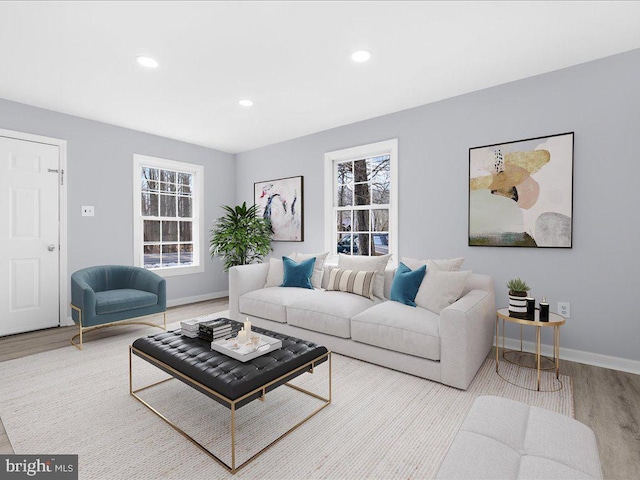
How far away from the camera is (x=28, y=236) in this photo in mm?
3801

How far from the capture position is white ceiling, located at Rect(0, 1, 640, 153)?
7.18 feet

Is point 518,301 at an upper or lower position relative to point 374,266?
lower

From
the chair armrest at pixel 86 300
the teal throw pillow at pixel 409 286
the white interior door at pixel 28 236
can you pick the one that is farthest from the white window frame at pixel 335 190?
the white interior door at pixel 28 236

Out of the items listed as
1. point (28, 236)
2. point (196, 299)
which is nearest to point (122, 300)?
point (28, 236)

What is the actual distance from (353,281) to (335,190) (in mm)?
1735

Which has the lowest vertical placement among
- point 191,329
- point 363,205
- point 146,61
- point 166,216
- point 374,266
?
point 191,329

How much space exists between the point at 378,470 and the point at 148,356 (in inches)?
61.0

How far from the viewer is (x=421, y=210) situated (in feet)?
12.4

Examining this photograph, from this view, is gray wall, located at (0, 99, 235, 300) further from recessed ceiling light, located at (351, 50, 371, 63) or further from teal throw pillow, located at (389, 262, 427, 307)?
teal throw pillow, located at (389, 262, 427, 307)

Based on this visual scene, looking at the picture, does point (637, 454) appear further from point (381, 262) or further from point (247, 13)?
point (247, 13)

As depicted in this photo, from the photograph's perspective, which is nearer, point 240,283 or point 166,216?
point 240,283

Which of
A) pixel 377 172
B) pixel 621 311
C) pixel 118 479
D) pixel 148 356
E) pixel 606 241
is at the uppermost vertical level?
pixel 377 172

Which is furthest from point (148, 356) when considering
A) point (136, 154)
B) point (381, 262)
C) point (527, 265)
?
point (136, 154)

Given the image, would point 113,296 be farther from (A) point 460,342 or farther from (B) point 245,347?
(A) point 460,342
